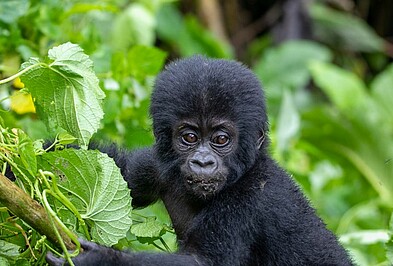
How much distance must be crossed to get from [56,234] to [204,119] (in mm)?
1074

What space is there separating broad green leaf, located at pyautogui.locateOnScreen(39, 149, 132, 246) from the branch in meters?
0.28

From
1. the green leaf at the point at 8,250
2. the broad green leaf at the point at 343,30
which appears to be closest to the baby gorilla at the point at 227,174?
the green leaf at the point at 8,250

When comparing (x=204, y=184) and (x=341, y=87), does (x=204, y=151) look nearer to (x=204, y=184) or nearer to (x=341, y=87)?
(x=204, y=184)

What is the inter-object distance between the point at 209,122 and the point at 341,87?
239 inches

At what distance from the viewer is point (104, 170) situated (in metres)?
2.93

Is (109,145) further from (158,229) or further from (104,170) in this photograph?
(104,170)

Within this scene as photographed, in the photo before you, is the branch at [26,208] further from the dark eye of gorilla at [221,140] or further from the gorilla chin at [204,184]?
the dark eye of gorilla at [221,140]

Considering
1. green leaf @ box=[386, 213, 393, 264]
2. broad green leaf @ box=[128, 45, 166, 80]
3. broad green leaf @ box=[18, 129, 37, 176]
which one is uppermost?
broad green leaf @ box=[18, 129, 37, 176]

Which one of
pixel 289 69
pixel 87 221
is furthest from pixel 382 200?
pixel 87 221

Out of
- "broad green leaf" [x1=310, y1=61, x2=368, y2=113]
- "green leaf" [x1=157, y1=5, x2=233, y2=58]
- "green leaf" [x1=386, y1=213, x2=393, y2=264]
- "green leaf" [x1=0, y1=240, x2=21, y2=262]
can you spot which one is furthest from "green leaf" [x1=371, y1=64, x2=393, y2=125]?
"green leaf" [x1=0, y1=240, x2=21, y2=262]

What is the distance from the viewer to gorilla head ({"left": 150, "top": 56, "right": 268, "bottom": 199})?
343cm

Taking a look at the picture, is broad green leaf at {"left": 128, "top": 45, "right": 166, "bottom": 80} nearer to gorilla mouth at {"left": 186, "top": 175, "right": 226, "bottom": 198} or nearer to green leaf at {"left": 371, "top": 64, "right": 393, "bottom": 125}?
gorilla mouth at {"left": 186, "top": 175, "right": 226, "bottom": 198}

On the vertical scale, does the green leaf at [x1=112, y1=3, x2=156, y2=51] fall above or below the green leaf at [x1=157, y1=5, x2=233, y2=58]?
above

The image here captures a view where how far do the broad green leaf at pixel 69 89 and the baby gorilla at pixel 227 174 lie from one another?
0.58 m
